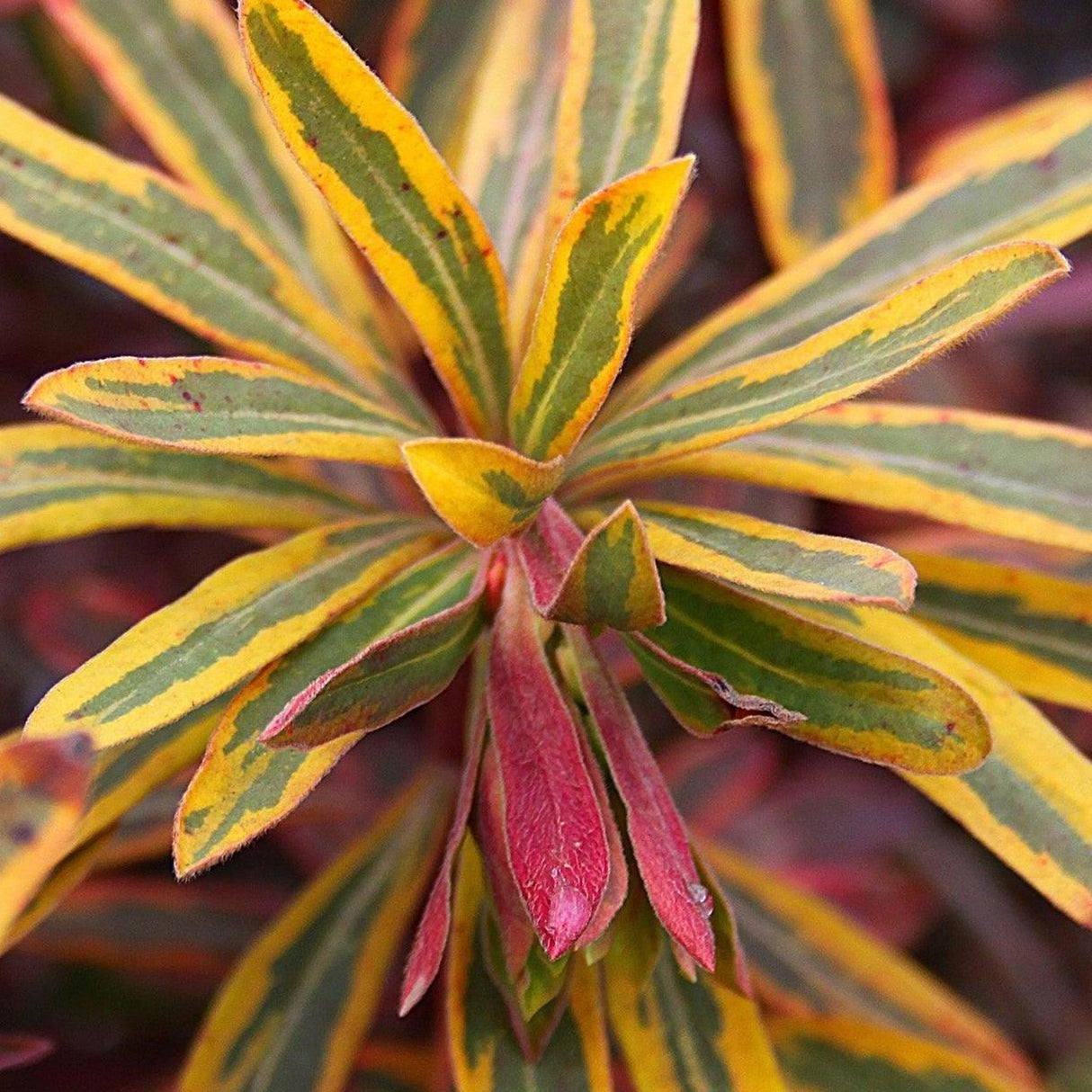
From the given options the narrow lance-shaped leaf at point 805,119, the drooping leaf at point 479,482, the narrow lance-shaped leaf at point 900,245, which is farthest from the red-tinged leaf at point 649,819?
the narrow lance-shaped leaf at point 805,119

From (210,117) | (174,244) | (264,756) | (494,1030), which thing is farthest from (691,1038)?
(210,117)

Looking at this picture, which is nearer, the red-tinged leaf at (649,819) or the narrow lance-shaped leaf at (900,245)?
the red-tinged leaf at (649,819)

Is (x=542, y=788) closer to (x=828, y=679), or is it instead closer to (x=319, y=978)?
(x=828, y=679)

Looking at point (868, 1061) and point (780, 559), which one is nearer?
point (780, 559)

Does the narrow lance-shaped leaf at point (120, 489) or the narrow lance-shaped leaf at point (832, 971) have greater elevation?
the narrow lance-shaped leaf at point (120, 489)

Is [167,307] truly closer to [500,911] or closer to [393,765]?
[500,911]

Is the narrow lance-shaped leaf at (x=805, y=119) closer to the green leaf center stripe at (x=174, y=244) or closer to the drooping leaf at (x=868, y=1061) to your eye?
the green leaf center stripe at (x=174, y=244)

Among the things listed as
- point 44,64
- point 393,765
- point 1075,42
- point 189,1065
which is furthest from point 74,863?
point 1075,42
